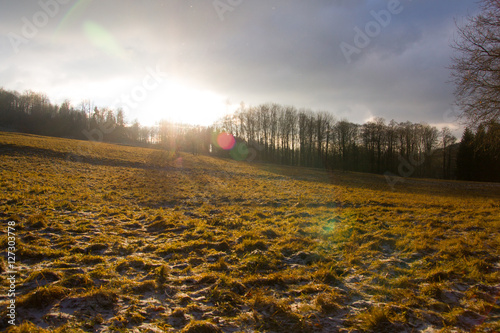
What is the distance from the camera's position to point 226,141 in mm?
64625

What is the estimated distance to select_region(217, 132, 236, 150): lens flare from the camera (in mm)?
63125

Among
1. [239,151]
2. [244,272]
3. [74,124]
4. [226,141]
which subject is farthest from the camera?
[74,124]

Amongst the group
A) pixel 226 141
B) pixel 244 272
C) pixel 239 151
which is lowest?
pixel 244 272

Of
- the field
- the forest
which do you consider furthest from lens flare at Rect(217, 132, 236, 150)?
the field

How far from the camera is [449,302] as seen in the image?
3615 millimetres

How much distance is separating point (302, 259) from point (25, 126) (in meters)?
97.5

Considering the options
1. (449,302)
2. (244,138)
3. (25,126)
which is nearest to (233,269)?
(449,302)

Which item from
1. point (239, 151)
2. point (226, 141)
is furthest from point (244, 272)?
point (226, 141)

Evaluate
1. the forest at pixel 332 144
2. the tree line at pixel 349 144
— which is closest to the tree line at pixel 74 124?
the forest at pixel 332 144

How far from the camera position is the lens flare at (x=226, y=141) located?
63125mm

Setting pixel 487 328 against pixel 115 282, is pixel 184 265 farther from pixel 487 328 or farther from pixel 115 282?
pixel 487 328

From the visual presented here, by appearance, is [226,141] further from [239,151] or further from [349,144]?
[349,144]

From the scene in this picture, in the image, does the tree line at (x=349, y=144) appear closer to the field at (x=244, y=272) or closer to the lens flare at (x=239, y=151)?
the lens flare at (x=239, y=151)

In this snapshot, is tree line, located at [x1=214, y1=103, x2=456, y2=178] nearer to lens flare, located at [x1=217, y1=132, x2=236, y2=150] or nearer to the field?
lens flare, located at [x1=217, y1=132, x2=236, y2=150]
